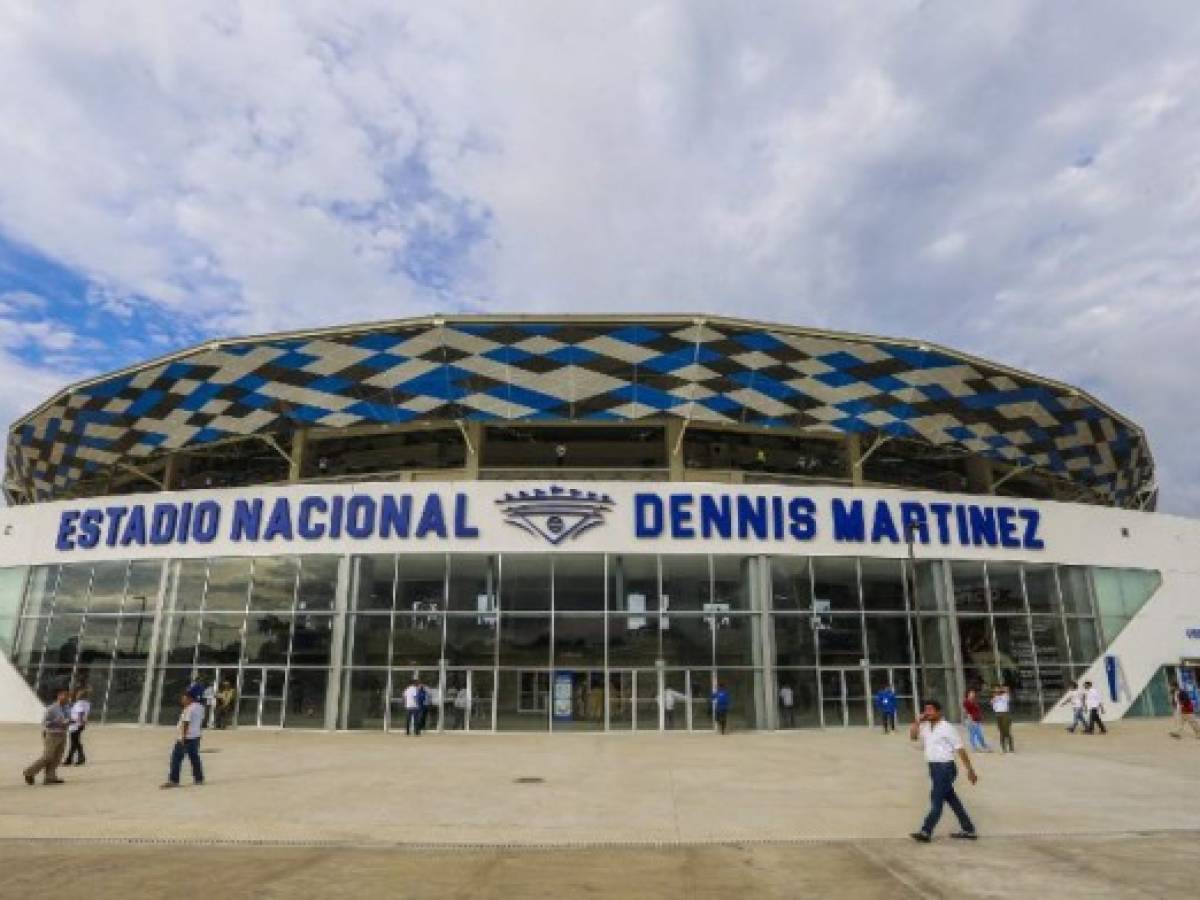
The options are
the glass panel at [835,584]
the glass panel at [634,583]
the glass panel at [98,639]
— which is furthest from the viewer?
the glass panel at [98,639]

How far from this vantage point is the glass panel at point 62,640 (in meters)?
28.2

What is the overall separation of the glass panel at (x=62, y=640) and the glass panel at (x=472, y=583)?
46.6 feet

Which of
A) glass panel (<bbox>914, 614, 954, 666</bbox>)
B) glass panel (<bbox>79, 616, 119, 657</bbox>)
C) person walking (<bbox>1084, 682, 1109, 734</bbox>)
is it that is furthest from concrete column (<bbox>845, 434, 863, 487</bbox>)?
glass panel (<bbox>79, 616, 119, 657</bbox>)

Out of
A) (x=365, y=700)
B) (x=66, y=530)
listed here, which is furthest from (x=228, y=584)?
(x=66, y=530)

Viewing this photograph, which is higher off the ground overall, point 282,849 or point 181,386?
point 181,386

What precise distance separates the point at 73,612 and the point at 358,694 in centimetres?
1193

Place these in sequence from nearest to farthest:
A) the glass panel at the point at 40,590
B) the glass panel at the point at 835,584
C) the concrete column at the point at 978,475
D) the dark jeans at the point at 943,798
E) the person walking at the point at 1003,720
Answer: the dark jeans at the point at 943,798 < the person walking at the point at 1003,720 < the glass panel at the point at 835,584 < the glass panel at the point at 40,590 < the concrete column at the point at 978,475

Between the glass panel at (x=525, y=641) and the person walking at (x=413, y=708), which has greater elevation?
the glass panel at (x=525, y=641)

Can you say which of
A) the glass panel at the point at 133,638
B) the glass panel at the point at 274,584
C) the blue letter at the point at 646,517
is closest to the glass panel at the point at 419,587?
the glass panel at the point at 274,584

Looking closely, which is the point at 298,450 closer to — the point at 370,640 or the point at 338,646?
the point at 338,646

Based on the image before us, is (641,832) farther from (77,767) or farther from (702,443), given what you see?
(702,443)

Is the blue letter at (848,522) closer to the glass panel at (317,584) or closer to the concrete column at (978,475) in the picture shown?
the concrete column at (978,475)

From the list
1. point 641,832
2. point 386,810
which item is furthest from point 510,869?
point 386,810

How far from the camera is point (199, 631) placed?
26750mm
